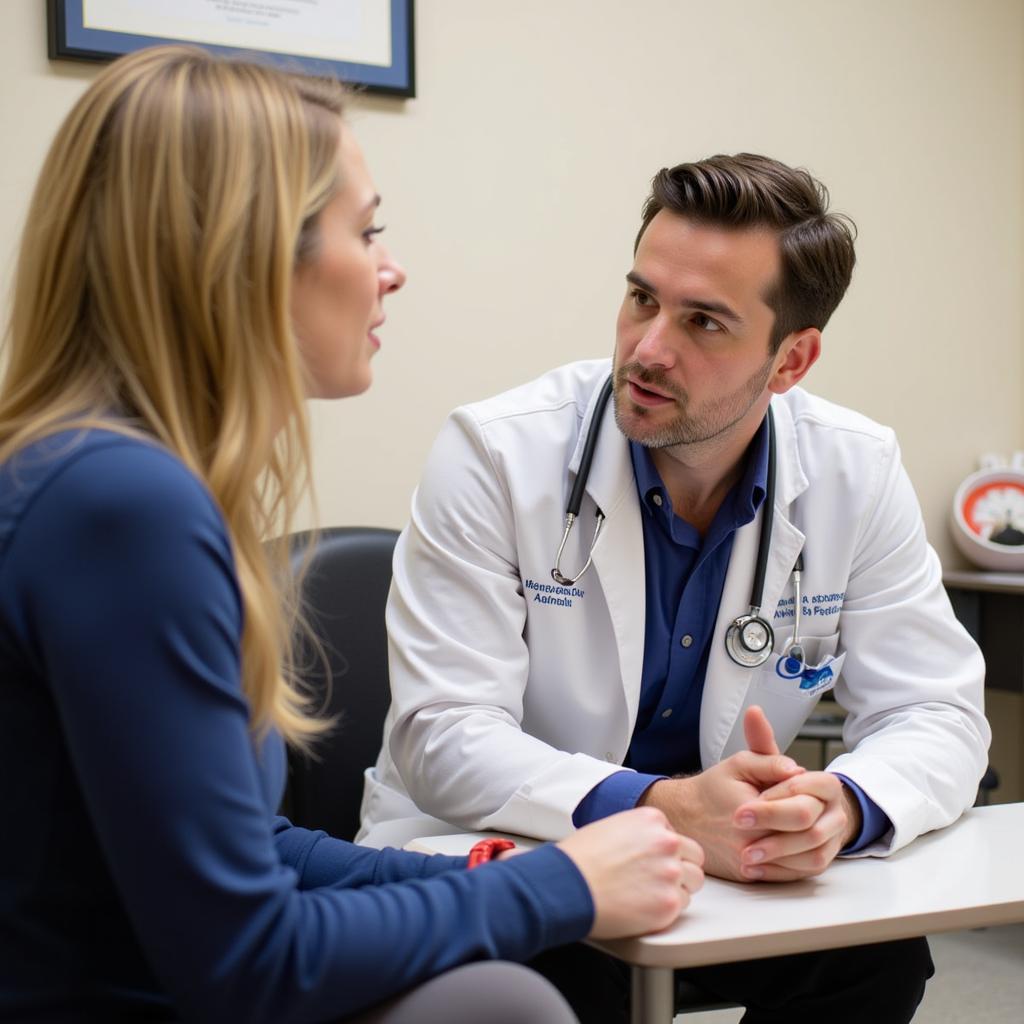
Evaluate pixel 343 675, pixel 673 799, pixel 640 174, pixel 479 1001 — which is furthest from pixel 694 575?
pixel 640 174

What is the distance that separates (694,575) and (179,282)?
876mm

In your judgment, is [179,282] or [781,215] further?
[781,215]

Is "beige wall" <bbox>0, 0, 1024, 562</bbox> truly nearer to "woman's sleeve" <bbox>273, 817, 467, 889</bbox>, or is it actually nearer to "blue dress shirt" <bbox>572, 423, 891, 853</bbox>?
"blue dress shirt" <bbox>572, 423, 891, 853</bbox>

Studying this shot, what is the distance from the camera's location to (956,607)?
277cm

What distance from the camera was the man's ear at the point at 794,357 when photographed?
1.71m

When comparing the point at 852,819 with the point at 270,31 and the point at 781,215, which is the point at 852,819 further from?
the point at 270,31

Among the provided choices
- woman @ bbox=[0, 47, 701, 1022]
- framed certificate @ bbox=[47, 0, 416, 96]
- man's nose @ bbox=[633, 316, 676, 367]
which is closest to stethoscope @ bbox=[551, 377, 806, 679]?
man's nose @ bbox=[633, 316, 676, 367]

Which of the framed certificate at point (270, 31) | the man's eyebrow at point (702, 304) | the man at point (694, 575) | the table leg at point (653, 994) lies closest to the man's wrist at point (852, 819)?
the man at point (694, 575)

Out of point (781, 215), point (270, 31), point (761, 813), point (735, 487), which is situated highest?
point (270, 31)

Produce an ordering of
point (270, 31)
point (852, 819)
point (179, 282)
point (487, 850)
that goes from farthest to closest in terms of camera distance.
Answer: point (270, 31)
point (852, 819)
point (487, 850)
point (179, 282)

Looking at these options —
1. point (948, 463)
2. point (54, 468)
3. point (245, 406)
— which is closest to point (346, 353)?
point (245, 406)

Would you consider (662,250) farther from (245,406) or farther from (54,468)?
(54,468)

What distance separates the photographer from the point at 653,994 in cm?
92

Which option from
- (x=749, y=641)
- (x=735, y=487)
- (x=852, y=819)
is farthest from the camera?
(x=735, y=487)
